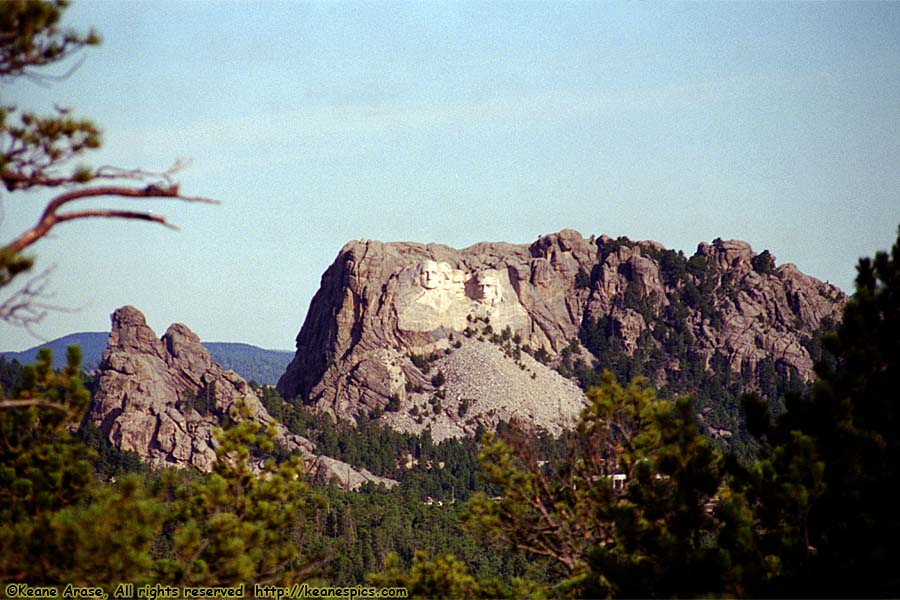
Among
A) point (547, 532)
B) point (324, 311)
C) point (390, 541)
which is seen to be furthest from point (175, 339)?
point (547, 532)

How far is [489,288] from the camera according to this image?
624 feet

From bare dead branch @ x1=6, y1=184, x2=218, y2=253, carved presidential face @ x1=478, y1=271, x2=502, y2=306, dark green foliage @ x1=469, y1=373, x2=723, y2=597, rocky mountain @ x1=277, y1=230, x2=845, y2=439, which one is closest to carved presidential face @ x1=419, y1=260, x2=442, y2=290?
rocky mountain @ x1=277, y1=230, x2=845, y2=439

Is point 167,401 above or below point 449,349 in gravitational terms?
below

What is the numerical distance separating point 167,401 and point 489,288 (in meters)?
57.4

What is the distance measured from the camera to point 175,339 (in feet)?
541

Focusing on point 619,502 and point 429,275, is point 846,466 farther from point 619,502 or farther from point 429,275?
point 429,275

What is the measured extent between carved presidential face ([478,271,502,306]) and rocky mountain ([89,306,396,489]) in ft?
126

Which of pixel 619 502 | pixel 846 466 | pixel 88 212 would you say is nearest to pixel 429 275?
pixel 619 502

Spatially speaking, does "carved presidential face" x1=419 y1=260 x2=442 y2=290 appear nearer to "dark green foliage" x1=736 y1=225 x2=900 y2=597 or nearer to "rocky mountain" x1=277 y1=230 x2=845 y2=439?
"rocky mountain" x1=277 y1=230 x2=845 y2=439

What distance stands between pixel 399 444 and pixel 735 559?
133 meters

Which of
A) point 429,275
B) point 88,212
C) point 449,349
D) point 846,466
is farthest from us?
point 429,275

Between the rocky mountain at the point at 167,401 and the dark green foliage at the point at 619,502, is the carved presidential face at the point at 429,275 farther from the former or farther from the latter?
the dark green foliage at the point at 619,502

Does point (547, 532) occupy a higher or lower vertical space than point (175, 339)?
lower

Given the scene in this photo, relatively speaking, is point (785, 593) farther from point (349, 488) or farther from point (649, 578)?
point (349, 488)
